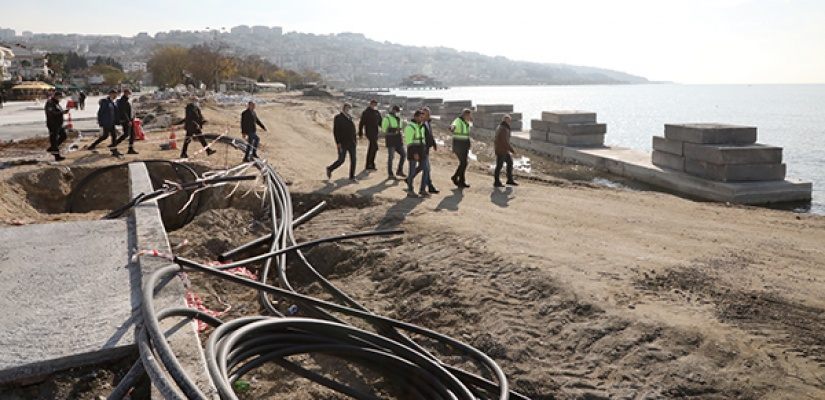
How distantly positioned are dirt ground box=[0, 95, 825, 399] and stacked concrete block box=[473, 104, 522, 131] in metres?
19.5

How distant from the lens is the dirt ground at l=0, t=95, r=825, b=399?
213 inches

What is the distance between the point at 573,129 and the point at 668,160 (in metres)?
6.09

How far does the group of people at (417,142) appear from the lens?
12.1 metres

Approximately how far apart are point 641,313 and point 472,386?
194cm

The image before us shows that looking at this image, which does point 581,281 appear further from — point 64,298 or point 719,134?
point 719,134

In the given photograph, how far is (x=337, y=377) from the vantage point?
585 cm

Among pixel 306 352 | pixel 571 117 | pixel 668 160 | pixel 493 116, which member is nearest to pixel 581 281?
pixel 306 352

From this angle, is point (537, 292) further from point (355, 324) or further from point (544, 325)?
point (355, 324)

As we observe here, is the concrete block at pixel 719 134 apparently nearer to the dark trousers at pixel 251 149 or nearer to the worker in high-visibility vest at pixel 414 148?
the worker in high-visibility vest at pixel 414 148

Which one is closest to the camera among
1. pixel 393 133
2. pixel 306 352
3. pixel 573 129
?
pixel 306 352

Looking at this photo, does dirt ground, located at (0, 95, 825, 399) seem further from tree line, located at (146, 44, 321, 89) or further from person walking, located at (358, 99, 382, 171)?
tree line, located at (146, 44, 321, 89)

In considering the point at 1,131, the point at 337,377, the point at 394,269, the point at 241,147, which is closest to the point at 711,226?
the point at 394,269

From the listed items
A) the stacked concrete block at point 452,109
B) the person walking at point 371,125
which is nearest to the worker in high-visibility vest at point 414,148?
the person walking at point 371,125

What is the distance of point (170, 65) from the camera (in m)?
76.1
